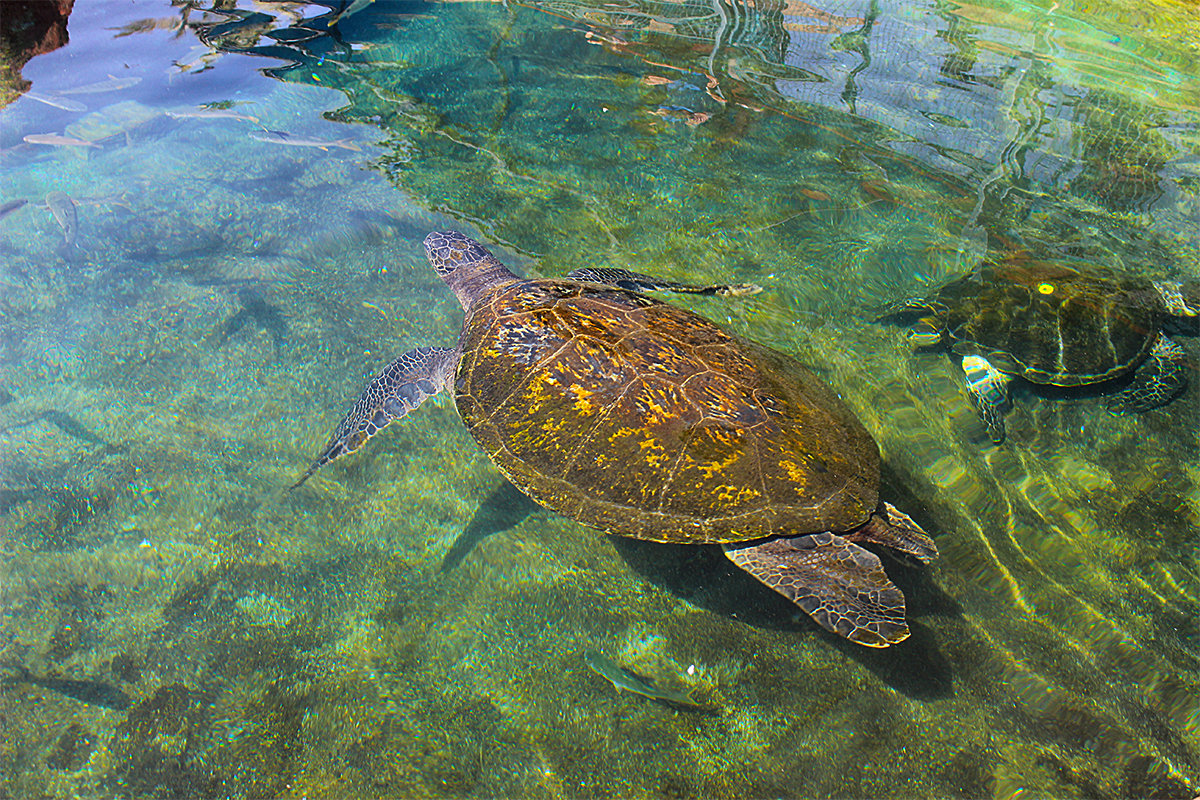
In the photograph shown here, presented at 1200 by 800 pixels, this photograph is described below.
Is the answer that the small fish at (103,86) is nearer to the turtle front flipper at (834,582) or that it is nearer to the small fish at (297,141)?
the small fish at (297,141)

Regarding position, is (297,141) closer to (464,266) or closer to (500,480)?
(464,266)

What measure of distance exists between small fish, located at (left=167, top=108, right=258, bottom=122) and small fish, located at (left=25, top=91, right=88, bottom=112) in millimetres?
1093

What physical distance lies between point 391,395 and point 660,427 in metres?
1.74

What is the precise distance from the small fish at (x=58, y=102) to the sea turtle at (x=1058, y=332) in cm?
874

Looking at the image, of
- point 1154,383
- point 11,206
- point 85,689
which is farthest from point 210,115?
point 1154,383

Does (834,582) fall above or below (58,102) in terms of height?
below

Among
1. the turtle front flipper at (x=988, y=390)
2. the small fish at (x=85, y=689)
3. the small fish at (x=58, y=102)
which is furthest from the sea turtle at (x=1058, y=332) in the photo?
the small fish at (x=58, y=102)

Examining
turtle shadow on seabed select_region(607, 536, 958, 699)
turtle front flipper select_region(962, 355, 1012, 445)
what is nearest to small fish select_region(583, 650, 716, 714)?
turtle shadow on seabed select_region(607, 536, 958, 699)

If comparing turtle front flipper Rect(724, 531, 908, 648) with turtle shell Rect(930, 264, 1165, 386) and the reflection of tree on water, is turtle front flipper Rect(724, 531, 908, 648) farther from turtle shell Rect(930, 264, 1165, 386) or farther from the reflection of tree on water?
the reflection of tree on water

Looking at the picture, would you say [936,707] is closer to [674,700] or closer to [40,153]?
[674,700]

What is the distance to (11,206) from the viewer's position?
518cm

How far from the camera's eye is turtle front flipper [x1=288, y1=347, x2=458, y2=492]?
140 inches

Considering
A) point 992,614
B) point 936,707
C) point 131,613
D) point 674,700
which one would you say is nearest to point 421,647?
point 674,700

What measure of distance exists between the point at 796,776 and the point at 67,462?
436cm
